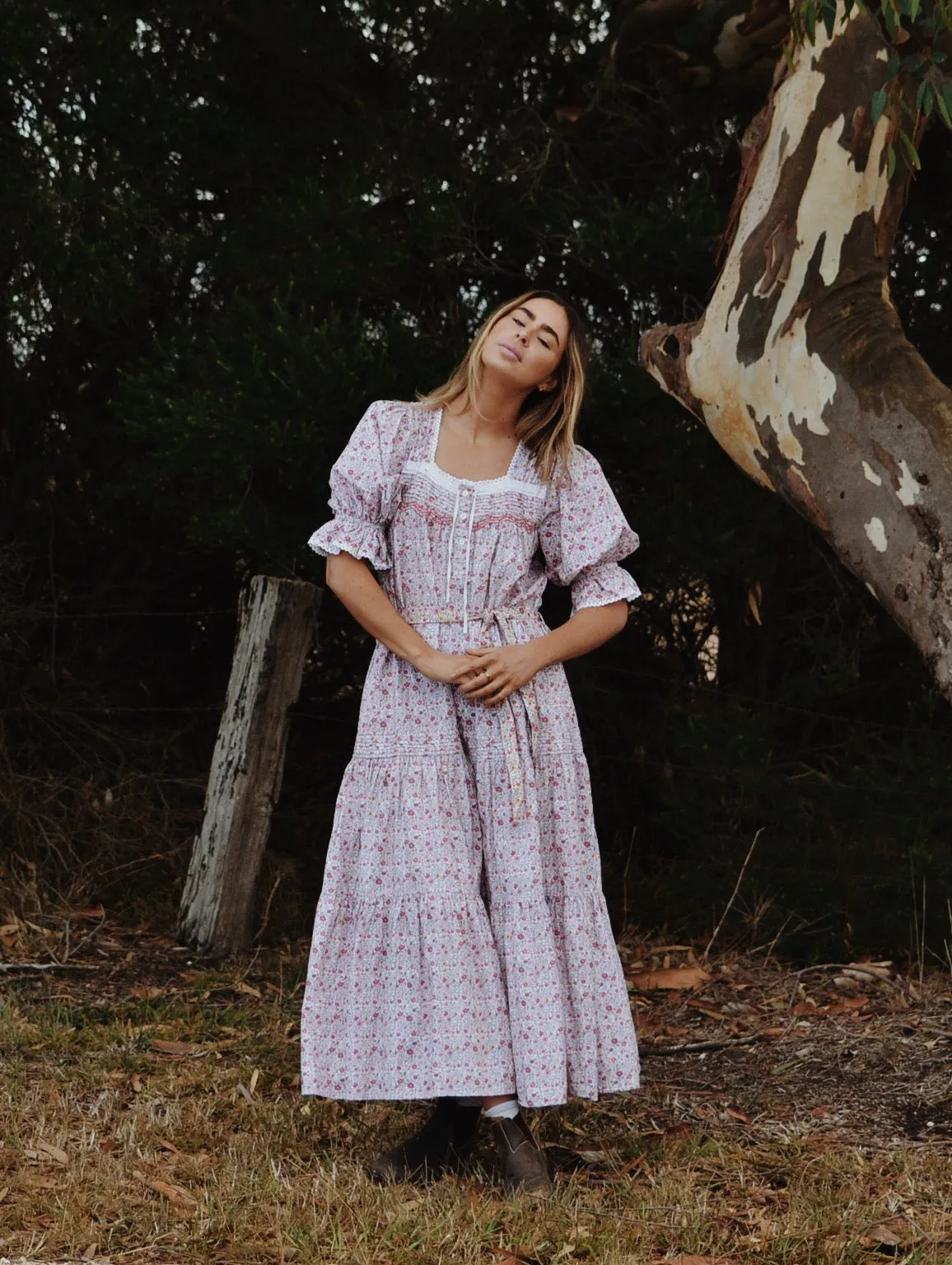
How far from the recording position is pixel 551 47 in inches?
265

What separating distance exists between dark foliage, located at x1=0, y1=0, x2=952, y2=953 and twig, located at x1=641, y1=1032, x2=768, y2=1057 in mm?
1196

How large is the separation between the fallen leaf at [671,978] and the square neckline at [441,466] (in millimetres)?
2611

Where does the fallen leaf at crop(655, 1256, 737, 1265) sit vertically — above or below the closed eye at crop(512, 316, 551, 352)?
below

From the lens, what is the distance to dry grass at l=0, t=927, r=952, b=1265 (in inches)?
120

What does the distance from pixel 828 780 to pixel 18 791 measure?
11.1 feet

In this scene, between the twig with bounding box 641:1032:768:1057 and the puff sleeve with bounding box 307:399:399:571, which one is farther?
the twig with bounding box 641:1032:768:1057

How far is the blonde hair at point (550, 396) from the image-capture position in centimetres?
377

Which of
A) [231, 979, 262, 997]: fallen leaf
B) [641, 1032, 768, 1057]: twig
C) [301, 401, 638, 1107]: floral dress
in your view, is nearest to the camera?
[301, 401, 638, 1107]: floral dress

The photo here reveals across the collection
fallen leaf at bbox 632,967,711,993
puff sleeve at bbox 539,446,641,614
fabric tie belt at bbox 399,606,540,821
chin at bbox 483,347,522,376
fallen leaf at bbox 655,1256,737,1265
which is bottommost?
fallen leaf at bbox 655,1256,737,1265

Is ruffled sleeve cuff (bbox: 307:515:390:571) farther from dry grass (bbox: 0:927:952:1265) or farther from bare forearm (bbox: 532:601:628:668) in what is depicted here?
dry grass (bbox: 0:927:952:1265)

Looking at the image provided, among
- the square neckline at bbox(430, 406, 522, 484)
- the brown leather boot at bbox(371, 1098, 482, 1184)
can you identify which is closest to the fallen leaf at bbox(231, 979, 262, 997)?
the brown leather boot at bbox(371, 1098, 482, 1184)

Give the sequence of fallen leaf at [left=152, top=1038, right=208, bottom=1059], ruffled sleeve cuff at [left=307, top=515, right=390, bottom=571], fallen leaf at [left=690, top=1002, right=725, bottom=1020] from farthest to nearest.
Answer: fallen leaf at [left=690, top=1002, right=725, bottom=1020] → fallen leaf at [left=152, top=1038, right=208, bottom=1059] → ruffled sleeve cuff at [left=307, top=515, right=390, bottom=571]

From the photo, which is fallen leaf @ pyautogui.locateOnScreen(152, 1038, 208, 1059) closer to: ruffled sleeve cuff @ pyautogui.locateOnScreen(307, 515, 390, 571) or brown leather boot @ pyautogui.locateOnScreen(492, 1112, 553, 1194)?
brown leather boot @ pyautogui.locateOnScreen(492, 1112, 553, 1194)

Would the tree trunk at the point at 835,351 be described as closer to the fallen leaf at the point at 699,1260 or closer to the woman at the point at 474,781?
the woman at the point at 474,781
